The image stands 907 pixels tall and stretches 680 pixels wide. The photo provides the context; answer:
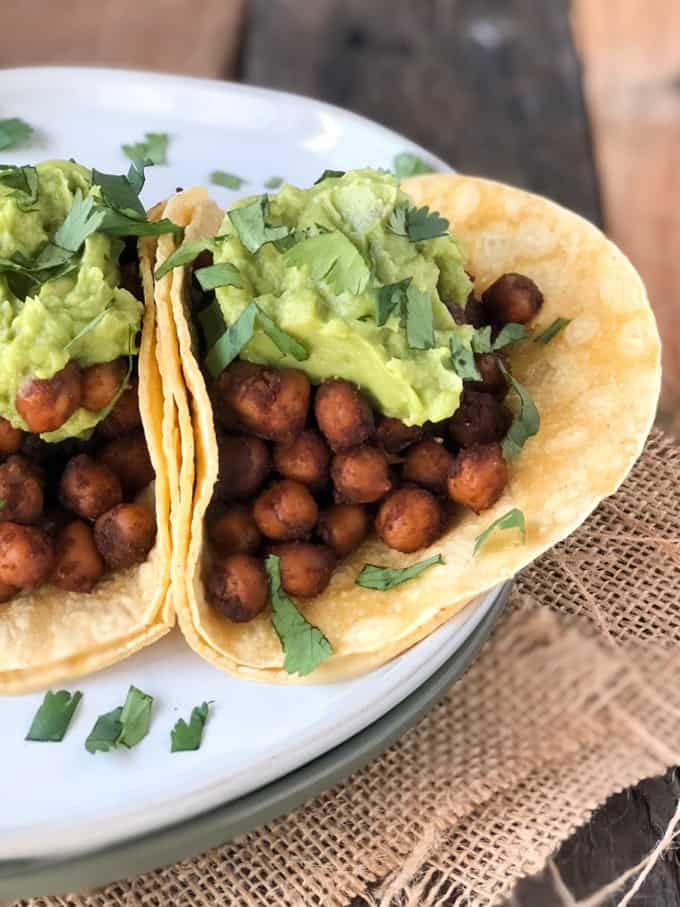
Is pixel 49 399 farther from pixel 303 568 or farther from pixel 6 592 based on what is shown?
pixel 303 568

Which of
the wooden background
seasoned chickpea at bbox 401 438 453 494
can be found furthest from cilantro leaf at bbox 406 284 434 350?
the wooden background

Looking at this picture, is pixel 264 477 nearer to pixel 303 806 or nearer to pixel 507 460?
pixel 507 460

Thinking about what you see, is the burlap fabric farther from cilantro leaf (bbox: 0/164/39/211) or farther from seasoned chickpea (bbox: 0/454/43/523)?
cilantro leaf (bbox: 0/164/39/211)

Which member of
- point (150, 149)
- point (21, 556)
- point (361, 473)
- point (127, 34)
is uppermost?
point (361, 473)

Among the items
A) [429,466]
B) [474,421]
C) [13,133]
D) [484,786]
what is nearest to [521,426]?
[474,421]

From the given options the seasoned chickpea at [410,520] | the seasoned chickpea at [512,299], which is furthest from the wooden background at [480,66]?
the seasoned chickpea at [410,520]

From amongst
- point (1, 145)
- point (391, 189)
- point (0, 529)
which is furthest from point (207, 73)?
point (0, 529)
